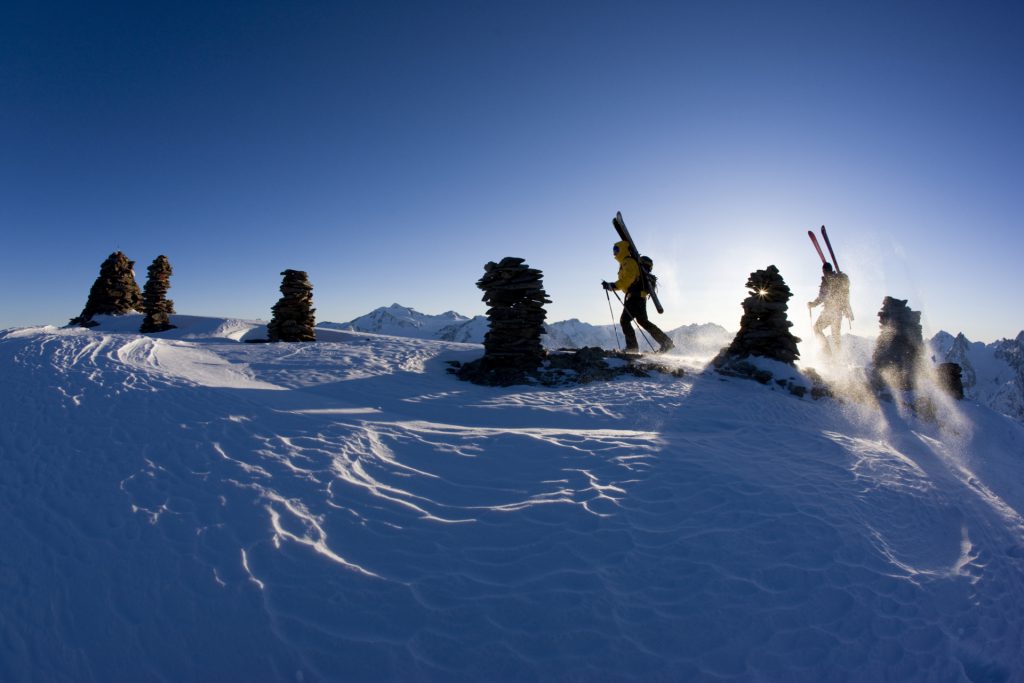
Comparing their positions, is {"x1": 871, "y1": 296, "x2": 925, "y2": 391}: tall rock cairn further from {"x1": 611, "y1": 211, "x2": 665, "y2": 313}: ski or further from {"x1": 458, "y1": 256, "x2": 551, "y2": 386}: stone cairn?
{"x1": 458, "y1": 256, "x2": 551, "y2": 386}: stone cairn

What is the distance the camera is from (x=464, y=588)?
3598mm

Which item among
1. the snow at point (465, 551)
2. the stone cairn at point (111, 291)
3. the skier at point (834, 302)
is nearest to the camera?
the snow at point (465, 551)

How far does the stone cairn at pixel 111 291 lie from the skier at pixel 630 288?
34.2 meters

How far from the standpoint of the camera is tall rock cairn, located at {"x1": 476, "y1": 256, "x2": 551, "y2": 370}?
1432 centimetres

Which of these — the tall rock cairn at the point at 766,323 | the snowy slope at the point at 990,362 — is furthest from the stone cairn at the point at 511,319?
the snowy slope at the point at 990,362

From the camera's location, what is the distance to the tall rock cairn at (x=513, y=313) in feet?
47.0

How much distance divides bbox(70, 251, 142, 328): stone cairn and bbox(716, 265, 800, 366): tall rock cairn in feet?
126

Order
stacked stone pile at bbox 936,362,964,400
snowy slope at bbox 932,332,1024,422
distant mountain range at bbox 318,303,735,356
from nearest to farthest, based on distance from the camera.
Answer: stacked stone pile at bbox 936,362,964,400 → snowy slope at bbox 932,332,1024,422 → distant mountain range at bbox 318,303,735,356

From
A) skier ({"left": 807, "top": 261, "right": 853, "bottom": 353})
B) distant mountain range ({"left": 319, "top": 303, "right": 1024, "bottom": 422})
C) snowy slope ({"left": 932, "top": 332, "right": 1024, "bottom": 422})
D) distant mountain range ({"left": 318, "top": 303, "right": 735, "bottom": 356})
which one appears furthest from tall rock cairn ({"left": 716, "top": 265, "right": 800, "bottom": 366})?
snowy slope ({"left": 932, "top": 332, "right": 1024, "bottom": 422})

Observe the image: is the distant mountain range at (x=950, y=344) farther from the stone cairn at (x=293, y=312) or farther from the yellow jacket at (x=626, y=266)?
the yellow jacket at (x=626, y=266)

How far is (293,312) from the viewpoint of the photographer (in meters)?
19.0

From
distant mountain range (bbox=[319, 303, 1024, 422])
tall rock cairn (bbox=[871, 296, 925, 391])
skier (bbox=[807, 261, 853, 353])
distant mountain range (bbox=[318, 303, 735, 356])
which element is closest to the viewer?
tall rock cairn (bbox=[871, 296, 925, 391])

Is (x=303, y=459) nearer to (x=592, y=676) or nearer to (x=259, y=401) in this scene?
(x=259, y=401)

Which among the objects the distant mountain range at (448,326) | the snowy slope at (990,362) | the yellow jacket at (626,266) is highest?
the distant mountain range at (448,326)
